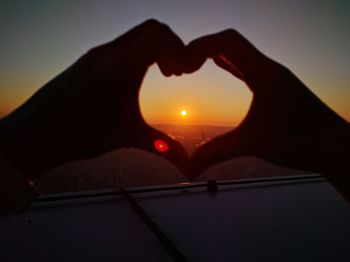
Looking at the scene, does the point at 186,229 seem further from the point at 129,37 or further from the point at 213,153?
the point at 129,37

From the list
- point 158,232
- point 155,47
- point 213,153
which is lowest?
point 158,232

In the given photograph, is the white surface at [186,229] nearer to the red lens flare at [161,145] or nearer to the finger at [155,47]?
the red lens flare at [161,145]

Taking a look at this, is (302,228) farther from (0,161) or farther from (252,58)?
(0,161)

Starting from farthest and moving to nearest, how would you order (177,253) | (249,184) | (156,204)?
(249,184)
(156,204)
(177,253)

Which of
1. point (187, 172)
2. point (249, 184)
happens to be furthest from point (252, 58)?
point (249, 184)

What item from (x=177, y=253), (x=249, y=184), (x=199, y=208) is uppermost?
(x=249, y=184)

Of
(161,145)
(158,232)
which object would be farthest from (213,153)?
(158,232)

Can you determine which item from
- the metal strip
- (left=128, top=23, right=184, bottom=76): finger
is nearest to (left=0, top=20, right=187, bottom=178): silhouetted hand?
(left=128, top=23, right=184, bottom=76): finger

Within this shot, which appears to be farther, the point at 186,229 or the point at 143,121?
the point at 186,229
